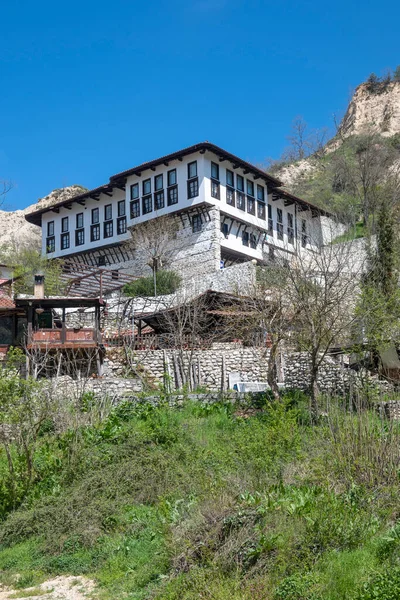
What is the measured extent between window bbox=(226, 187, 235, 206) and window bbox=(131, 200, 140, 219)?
5.72 metres

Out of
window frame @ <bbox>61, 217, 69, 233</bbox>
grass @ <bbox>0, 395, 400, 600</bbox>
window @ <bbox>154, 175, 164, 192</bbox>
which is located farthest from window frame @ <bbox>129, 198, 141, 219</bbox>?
grass @ <bbox>0, 395, 400, 600</bbox>

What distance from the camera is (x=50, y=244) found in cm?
4372

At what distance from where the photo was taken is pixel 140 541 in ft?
30.5

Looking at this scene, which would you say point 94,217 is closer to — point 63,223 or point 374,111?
point 63,223

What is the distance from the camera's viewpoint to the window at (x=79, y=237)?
41750 mm

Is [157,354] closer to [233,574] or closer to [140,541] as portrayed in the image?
[140,541]

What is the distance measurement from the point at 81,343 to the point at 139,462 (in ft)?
34.9

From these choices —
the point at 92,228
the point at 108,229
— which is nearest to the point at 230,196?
the point at 108,229

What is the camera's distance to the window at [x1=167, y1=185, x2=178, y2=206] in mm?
36125

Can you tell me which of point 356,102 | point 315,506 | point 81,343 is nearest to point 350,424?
point 315,506

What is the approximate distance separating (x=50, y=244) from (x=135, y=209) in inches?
343

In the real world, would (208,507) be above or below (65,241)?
below

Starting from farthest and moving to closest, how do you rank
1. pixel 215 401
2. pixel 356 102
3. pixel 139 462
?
1. pixel 356 102
2. pixel 215 401
3. pixel 139 462

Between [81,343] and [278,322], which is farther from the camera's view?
[81,343]
